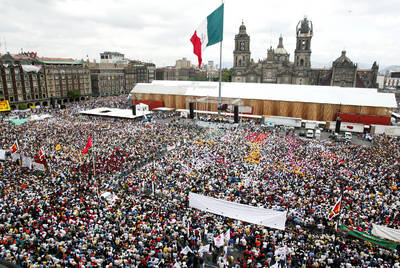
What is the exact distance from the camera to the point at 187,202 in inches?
695

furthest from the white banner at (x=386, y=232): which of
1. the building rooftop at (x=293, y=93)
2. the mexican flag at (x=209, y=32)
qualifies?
the building rooftop at (x=293, y=93)

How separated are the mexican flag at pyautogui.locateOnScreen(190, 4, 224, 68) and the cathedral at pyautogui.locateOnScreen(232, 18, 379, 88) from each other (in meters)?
63.7

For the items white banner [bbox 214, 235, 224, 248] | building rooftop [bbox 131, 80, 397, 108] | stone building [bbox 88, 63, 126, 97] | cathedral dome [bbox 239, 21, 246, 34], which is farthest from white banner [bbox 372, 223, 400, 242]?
stone building [bbox 88, 63, 126, 97]

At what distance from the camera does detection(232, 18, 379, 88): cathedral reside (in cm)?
7569

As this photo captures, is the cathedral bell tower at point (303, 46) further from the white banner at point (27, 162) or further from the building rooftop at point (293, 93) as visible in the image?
the white banner at point (27, 162)

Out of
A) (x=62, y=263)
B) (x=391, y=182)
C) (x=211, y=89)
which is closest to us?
(x=62, y=263)

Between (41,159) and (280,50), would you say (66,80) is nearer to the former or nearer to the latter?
(41,159)

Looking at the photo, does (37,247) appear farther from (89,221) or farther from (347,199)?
(347,199)

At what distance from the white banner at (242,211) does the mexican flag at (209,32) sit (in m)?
11.5

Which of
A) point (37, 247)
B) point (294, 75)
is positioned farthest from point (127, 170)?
point (294, 75)

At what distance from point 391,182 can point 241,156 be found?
1239 centimetres

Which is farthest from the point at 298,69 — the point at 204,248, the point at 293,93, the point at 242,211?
the point at 204,248

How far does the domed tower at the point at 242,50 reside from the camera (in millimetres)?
84750

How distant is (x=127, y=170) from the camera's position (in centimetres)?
2391
